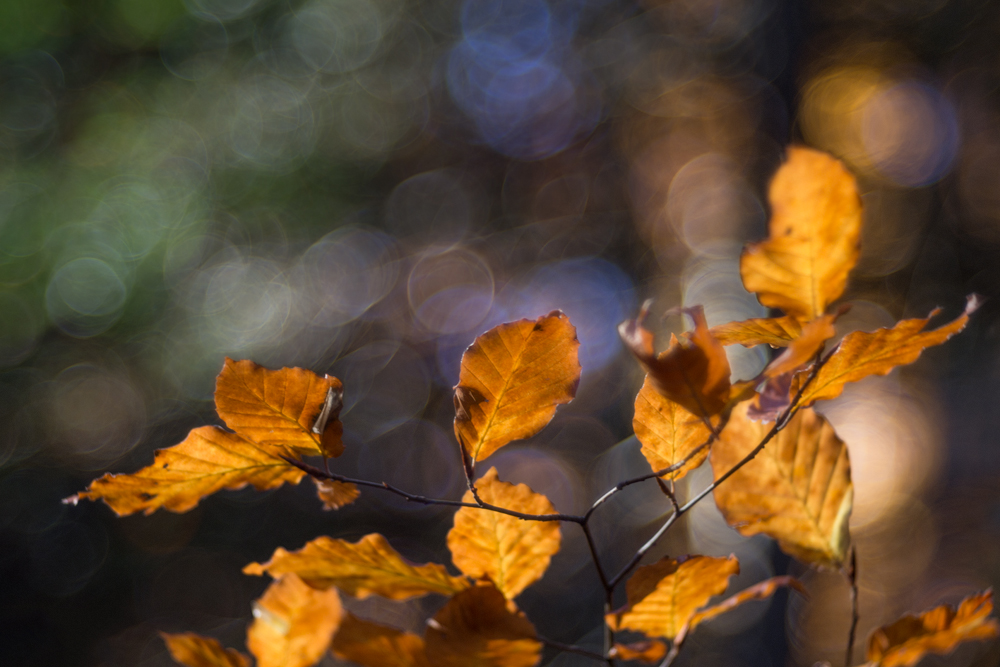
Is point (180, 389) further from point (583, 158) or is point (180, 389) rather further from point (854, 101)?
point (854, 101)

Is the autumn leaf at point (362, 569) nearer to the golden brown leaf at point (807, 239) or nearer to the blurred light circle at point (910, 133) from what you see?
the golden brown leaf at point (807, 239)

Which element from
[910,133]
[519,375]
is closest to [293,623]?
[519,375]

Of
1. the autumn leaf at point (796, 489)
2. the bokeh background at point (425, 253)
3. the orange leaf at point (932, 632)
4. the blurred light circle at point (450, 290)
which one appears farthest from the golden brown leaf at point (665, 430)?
the blurred light circle at point (450, 290)

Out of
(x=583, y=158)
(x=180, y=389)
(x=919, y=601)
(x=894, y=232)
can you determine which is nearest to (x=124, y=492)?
(x=919, y=601)

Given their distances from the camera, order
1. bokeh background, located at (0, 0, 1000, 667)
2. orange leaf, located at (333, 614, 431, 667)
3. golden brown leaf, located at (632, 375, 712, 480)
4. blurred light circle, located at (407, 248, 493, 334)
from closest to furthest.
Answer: orange leaf, located at (333, 614, 431, 667) < golden brown leaf, located at (632, 375, 712, 480) < bokeh background, located at (0, 0, 1000, 667) < blurred light circle, located at (407, 248, 493, 334)

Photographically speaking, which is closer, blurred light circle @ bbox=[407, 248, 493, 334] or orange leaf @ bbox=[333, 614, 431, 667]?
orange leaf @ bbox=[333, 614, 431, 667]

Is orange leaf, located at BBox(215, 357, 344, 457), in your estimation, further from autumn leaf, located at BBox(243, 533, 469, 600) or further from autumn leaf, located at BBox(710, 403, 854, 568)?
autumn leaf, located at BBox(710, 403, 854, 568)

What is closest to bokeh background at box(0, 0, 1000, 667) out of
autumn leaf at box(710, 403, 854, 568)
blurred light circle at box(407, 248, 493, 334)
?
blurred light circle at box(407, 248, 493, 334)
